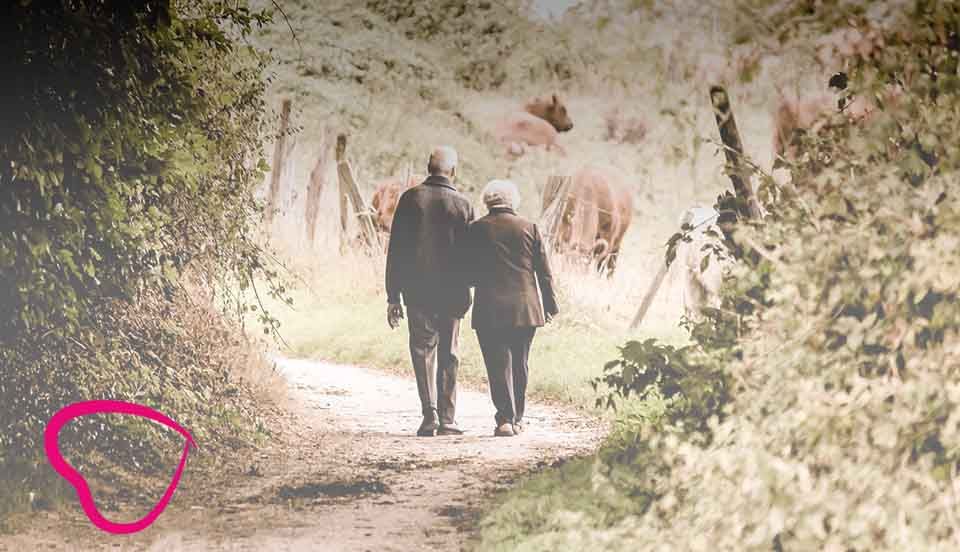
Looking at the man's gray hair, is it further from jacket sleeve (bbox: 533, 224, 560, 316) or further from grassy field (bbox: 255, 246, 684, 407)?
grassy field (bbox: 255, 246, 684, 407)

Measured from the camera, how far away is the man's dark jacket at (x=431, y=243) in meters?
4.74

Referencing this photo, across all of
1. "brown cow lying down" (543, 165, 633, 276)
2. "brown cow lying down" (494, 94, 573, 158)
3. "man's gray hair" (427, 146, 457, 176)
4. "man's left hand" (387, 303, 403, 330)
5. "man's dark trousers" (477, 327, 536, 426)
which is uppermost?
"brown cow lying down" (494, 94, 573, 158)

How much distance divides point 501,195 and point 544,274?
1.25 feet

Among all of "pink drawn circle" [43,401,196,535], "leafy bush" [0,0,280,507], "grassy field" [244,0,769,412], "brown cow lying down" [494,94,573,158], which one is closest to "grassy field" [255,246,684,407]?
"grassy field" [244,0,769,412]

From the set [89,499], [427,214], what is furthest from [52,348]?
[427,214]

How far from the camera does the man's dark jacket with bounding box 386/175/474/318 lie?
4.74 m

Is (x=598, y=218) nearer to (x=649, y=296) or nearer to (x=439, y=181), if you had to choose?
(x=649, y=296)

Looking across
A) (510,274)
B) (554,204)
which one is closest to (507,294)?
(510,274)

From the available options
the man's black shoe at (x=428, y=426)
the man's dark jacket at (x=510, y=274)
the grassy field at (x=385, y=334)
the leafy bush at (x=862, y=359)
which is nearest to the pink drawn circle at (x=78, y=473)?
the grassy field at (x=385, y=334)

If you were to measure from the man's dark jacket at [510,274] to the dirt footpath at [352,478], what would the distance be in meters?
0.39

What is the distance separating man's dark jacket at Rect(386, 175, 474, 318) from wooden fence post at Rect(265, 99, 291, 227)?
57 cm

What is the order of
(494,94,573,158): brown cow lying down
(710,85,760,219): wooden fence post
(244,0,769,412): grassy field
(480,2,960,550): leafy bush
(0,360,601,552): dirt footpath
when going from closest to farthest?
(480,2,960,550): leafy bush, (710,85,760,219): wooden fence post, (0,360,601,552): dirt footpath, (244,0,769,412): grassy field, (494,94,573,158): brown cow lying down

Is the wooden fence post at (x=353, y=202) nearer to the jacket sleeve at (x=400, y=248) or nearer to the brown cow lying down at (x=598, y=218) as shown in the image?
the jacket sleeve at (x=400, y=248)

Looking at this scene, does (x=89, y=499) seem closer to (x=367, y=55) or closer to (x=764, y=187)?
(x=367, y=55)
